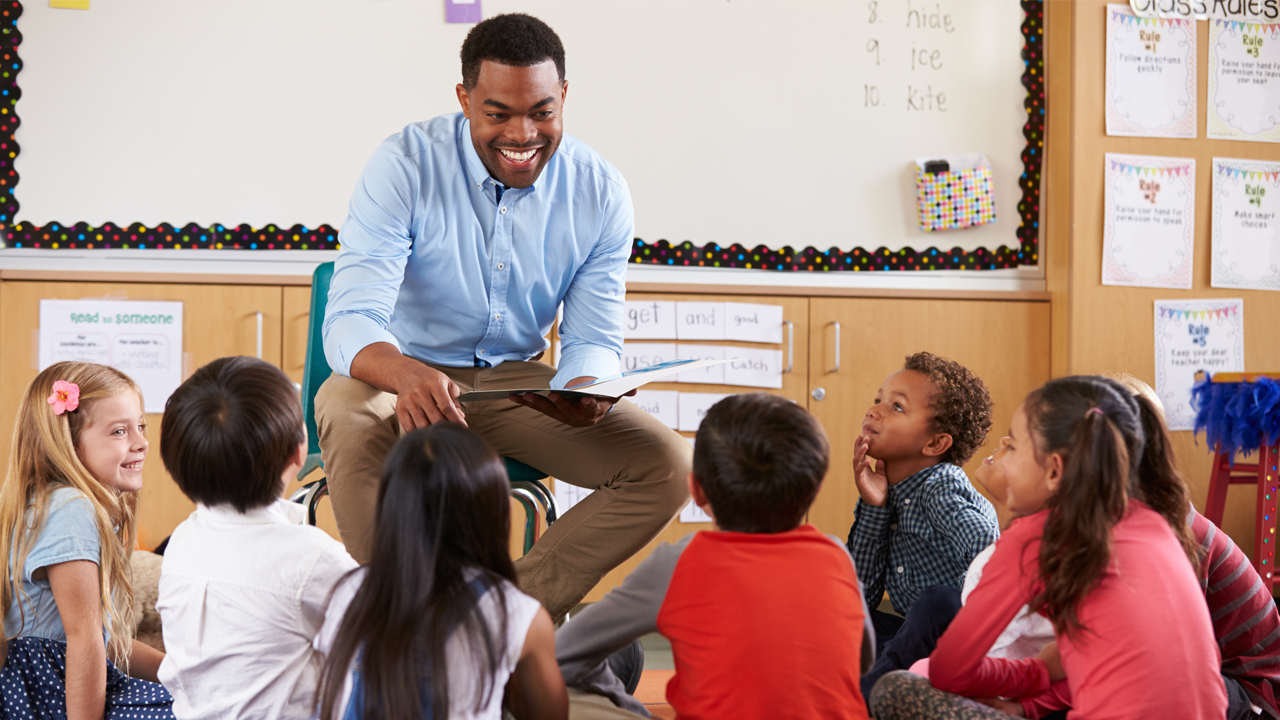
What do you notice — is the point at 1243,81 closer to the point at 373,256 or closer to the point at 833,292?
the point at 833,292

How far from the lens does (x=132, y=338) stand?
2.56 metres

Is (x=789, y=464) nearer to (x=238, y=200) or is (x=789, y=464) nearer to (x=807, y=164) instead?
(x=807, y=164)

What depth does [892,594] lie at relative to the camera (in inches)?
65.1

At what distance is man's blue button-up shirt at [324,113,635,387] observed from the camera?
1579 mm

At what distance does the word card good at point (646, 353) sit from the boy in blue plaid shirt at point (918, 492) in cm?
103

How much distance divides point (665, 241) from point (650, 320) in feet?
0.91

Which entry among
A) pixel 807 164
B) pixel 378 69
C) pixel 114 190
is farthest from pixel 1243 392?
pixel 114 190

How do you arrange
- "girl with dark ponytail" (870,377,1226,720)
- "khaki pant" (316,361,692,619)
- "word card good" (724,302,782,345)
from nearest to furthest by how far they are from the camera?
"girl with dark ponytail" (870,377,1226,720) < "khaki pant" (316,361,692,619) < "word card good" (724,302,782,345)

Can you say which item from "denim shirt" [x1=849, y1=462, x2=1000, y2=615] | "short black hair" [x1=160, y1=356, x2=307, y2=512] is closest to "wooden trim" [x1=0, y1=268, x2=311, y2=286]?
"short black hair" [x1=160, y1=356, x2=307, y2=512]

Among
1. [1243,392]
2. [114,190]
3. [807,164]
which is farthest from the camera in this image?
[807,164]

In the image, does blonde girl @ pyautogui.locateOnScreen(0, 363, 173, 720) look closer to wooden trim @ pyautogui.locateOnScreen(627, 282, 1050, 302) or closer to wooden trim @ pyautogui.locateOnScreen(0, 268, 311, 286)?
wooden trim @ pyautogui.locateOnScreen(0, 268, 311, 286)

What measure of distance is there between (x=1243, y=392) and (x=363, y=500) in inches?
87.6

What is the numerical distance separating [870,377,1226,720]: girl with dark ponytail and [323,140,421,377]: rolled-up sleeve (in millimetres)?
929

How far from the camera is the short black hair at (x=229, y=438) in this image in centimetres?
104
